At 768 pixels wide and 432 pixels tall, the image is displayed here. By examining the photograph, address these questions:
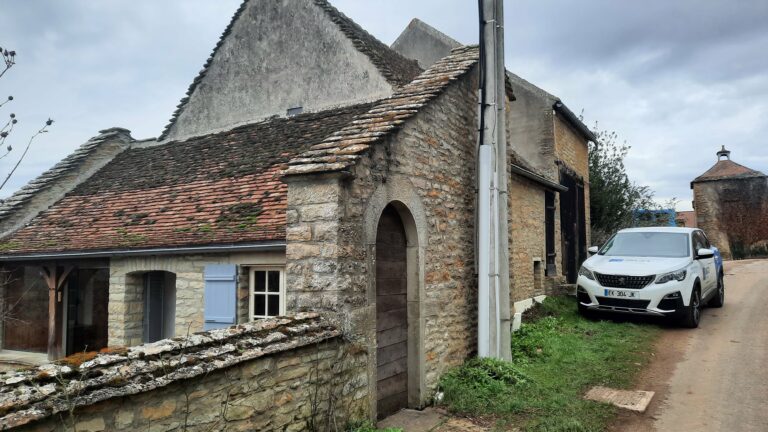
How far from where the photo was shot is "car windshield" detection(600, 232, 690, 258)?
1005 cm

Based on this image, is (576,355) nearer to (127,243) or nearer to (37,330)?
(127,243)

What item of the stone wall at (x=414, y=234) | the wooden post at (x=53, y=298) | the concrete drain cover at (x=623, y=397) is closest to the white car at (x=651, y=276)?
the concrete drain cover at (x=623, y=397)

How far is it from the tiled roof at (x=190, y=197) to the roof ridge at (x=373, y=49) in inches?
45.1

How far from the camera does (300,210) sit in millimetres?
4895

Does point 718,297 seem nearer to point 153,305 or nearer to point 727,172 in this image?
point 153,305

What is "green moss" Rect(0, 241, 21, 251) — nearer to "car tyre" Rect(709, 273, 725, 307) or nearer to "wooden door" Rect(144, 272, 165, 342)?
"wooden door" Rect(144, 272, 165, 342)

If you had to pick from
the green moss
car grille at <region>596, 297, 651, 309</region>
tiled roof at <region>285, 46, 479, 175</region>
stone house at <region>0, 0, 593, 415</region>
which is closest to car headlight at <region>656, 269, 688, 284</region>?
car grille at <region>596, 297, 651, 309</region>

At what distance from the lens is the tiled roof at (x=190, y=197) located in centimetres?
836

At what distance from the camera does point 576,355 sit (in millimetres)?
7738

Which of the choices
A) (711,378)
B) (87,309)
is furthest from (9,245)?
(711,378)

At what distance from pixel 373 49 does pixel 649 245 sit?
7.12 metres

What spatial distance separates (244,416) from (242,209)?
17.5 feet

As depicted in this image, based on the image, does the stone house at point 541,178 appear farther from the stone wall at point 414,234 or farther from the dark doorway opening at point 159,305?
the dark doorway opening at point 159,305

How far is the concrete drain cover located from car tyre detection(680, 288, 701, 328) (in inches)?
146
